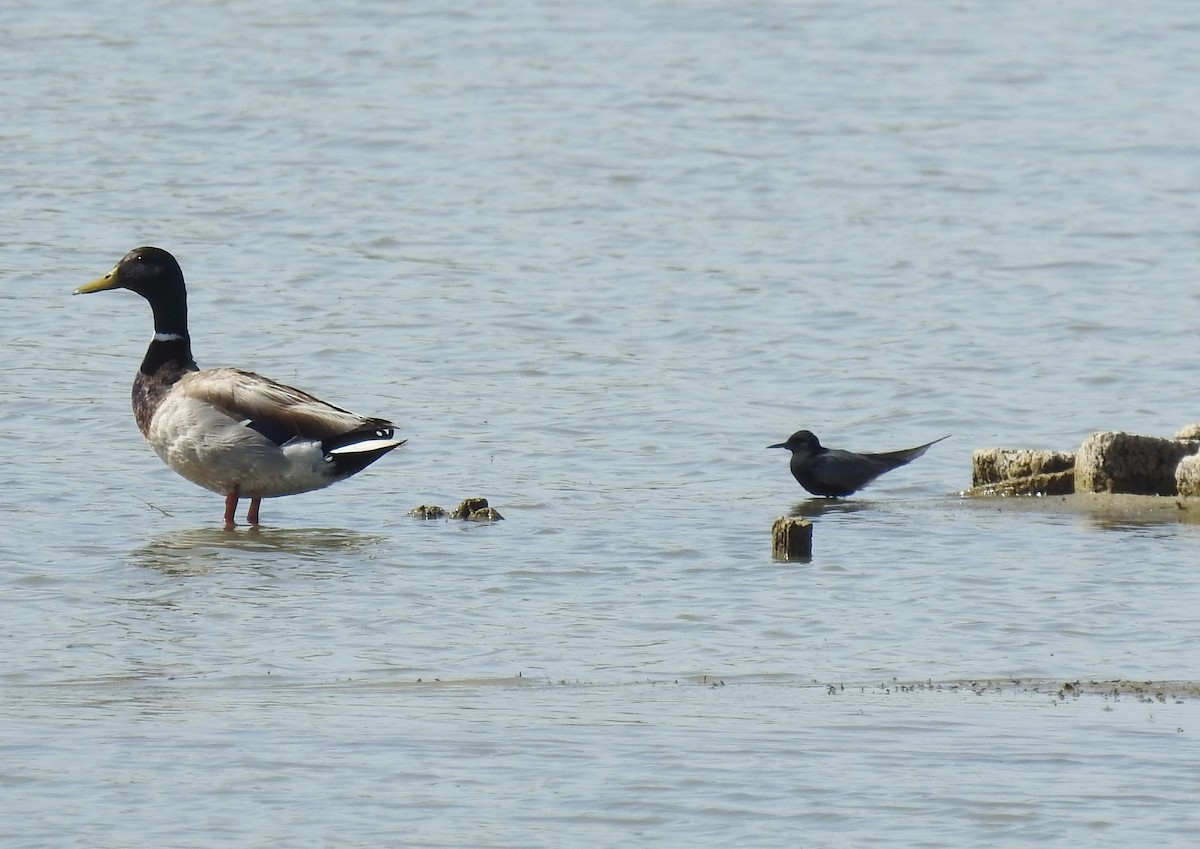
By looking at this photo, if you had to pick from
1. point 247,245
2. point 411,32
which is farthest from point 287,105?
point 247,245

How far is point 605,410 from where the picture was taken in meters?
14.5

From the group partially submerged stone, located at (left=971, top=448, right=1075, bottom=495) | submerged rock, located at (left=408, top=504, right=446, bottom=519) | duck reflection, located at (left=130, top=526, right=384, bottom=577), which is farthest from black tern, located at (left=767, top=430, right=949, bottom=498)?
duck reflection, located at (left=130, top=526, right=384, bottom=577)

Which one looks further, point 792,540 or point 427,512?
point 427,512

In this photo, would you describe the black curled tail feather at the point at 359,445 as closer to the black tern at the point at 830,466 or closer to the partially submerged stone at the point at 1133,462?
the black tern at the point at 830,466

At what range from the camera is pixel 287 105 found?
2581 centimetres

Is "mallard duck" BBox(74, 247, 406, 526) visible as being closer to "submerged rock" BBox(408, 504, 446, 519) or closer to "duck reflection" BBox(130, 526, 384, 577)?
"duck reflection" BBox(130, 526, 384, 577)

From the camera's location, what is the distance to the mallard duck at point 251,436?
11648 mm

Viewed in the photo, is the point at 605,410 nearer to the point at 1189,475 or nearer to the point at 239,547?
the point at 239,547

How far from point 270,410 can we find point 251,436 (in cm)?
24

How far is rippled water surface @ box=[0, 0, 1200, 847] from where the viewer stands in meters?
6.87

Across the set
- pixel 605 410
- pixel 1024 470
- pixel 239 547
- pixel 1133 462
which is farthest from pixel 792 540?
pixel 605 410

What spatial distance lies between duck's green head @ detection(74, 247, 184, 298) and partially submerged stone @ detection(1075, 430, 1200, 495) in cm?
552

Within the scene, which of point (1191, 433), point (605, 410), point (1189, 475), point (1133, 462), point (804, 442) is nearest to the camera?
point (1189, 475)

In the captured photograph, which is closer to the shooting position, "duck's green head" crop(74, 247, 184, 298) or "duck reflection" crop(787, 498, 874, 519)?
"duck reflection" crop(787, 498, 874, 519)
